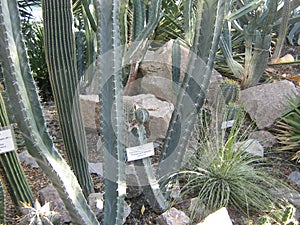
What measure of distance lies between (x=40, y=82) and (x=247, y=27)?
2.72 meters

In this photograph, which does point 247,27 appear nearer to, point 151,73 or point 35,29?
point 151,73

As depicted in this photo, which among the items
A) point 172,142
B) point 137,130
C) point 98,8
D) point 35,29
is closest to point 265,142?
point 172,142

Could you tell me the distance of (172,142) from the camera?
8.71 ft

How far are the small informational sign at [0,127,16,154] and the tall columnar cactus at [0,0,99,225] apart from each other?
17.6 inches

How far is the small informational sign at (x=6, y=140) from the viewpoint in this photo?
2.15 metres

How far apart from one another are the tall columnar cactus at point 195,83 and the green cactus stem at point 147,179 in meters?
0.14

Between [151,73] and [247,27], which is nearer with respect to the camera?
[151,73]

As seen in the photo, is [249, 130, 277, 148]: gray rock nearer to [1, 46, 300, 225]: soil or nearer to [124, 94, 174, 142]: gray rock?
[1, 46, 300, 225]: soil

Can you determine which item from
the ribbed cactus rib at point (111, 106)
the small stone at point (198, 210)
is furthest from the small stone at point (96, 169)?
the ribbed cactus rib at point (111, 106)

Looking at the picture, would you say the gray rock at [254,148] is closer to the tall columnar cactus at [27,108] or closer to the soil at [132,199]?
the soil at [132,199]

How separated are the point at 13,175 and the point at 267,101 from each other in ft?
9.03

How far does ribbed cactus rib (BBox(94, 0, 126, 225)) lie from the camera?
201cm

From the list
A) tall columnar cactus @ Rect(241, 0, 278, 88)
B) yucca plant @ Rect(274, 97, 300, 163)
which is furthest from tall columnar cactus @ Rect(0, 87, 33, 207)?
tall columnar cactus @ Rect(241, 0, 278, 88)

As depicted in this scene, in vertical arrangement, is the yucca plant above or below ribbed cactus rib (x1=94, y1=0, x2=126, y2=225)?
below
